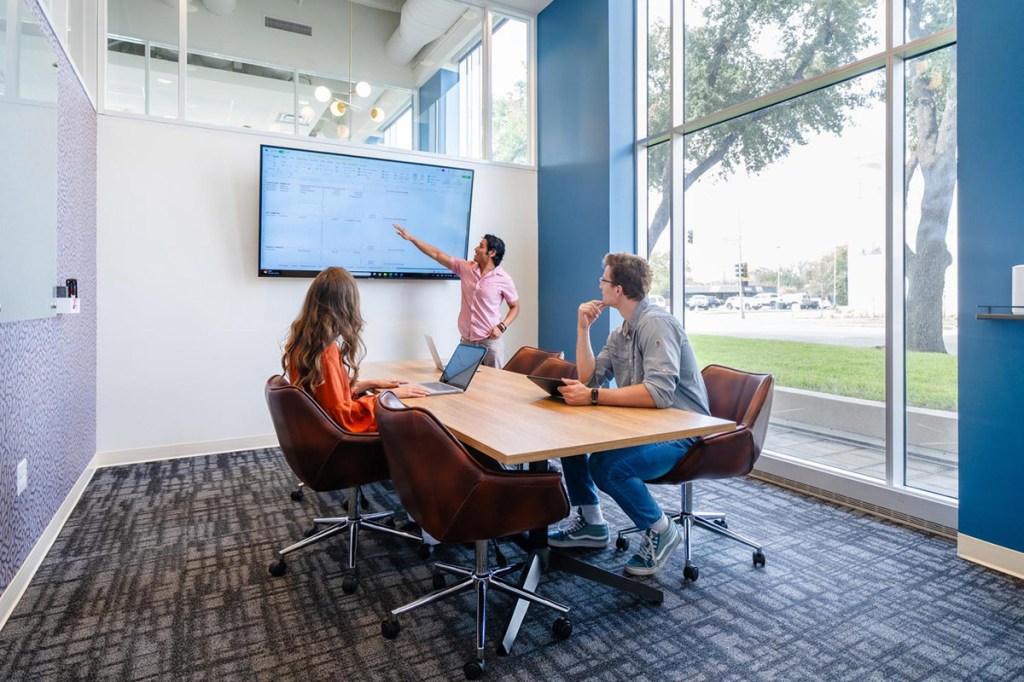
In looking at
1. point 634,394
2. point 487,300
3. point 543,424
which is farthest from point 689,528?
point 487,300

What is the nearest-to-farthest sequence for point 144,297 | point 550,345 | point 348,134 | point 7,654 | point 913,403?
1. point 7,654
2. point 913,403
3. point 144,297
4. point 348,134
5. point 550,345

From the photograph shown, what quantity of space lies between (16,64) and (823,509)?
160 inches

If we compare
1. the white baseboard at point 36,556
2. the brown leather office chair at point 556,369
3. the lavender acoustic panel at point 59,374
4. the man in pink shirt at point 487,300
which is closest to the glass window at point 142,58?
the lavender acoustic panel at point 59,374

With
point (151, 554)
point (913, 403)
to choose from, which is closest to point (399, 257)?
point (151, 554)

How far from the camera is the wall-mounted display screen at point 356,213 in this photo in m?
4.58

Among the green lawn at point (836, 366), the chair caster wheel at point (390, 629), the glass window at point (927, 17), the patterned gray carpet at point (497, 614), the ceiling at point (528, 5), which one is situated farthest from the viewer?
the ceiling at point (528, 5)

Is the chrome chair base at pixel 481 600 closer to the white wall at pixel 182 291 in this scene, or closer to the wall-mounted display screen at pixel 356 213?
the white wall at pixel 182 291

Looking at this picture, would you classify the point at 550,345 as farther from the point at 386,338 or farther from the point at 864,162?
the point at 864,162

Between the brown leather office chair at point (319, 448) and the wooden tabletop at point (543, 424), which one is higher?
the wooden tabletop at point (543, 424)

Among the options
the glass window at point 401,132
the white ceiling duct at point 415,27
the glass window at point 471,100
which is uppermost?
the white ceiling duct at point 415,27

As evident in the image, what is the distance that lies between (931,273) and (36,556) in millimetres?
4358

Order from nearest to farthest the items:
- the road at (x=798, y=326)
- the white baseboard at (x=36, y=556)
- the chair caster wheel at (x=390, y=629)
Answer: the chair caster wheel at (x=390, y=629) < the white baseboard at (x=36, y=556) < the road at (x=798, y=326)

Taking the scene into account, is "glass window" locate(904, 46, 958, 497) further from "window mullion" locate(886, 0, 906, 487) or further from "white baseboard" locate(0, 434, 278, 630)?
"white baseboard" locate(0, 434, 278, 630)

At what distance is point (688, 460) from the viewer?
2.36 metres
